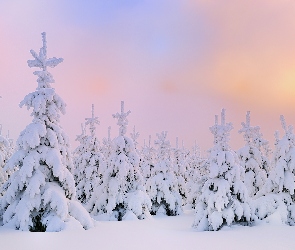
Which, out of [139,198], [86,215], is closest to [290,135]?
[139,198]

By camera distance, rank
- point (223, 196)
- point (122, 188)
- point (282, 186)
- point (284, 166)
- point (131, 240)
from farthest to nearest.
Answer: point (122, 188), point (284, 166), point (282, 186), point (223, 196), point (131, 240)

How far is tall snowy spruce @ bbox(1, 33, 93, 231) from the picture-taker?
16.0 m

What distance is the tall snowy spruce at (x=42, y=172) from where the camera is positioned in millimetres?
16031

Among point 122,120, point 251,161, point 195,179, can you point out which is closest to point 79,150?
point 122,120

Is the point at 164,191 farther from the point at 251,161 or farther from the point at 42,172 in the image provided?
the point at 42,172

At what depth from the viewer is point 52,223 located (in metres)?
15.7

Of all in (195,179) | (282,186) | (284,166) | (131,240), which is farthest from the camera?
(195,179)

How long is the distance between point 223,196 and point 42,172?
399 inches

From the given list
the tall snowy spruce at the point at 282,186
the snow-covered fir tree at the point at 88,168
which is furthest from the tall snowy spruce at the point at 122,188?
the tall snowy spruce at the point at 282,186

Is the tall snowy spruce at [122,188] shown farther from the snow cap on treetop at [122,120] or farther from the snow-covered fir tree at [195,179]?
the snow-covered fir tree at [195,179]

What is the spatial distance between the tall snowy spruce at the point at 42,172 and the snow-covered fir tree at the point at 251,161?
70.4 feet

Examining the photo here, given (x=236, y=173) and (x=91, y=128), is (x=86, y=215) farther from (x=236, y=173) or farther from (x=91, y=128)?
(x=91, y=128)

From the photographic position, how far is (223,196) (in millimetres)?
20703

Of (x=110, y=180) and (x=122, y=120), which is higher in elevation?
(x=122, y=120)
